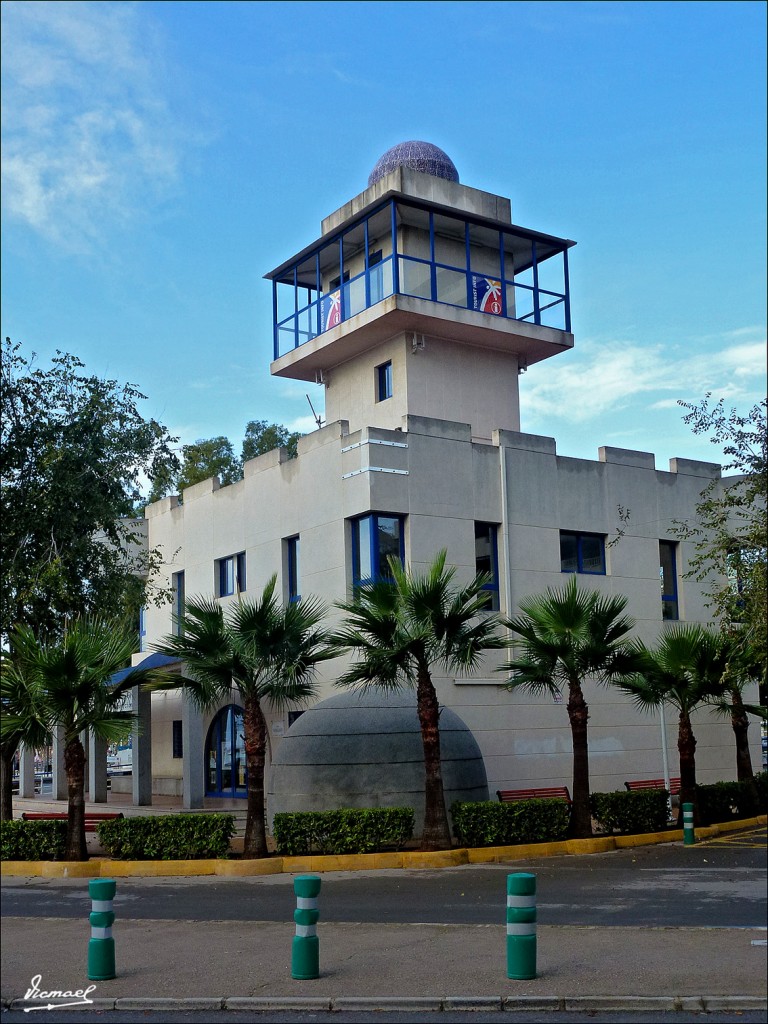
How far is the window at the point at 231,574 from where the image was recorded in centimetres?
3016

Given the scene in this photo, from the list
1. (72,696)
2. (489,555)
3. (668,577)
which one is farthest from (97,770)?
(668,577)

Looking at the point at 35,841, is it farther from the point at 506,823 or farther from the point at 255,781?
the point at 506,823

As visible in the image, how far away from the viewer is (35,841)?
1958cm

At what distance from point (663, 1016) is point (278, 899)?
7.86 meters

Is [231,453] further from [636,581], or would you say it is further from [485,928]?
[485,928]

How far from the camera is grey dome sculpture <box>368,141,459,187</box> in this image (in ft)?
102

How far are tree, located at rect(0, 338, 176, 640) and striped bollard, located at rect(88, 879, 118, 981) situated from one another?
12244mm

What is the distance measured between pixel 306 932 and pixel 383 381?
21.5 meters

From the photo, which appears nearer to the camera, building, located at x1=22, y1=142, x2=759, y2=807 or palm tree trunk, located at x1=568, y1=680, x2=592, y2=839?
palm tree trunk, located at x1=568, y1=680, x2=592, y2=839

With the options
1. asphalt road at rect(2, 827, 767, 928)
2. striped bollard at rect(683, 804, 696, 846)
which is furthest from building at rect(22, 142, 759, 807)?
asphalt road at rect(2, 827, 767, 928)

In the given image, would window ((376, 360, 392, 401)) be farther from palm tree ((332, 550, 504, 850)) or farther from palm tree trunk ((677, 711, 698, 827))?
palm tree trunk ((677, 711, 698, 827))

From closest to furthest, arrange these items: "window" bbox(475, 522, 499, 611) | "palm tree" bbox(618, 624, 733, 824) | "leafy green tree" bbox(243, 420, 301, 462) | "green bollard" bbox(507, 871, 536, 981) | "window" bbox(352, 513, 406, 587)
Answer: "green bollard" bbox(507, 871, 536, 981), "palm tree" bbox(618, 624, 733, 824), "window" bbox(352, 513, 406, 587), "window" bbox(475, 522, 499, 611), "leafy green tree" bbox(243, 420, 301, 462)

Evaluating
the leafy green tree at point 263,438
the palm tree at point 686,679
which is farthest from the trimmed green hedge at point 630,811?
the leafy green tree at point 263,438

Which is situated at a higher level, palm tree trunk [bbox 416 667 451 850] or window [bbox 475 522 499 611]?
window [bbox 475 522 499 611]
